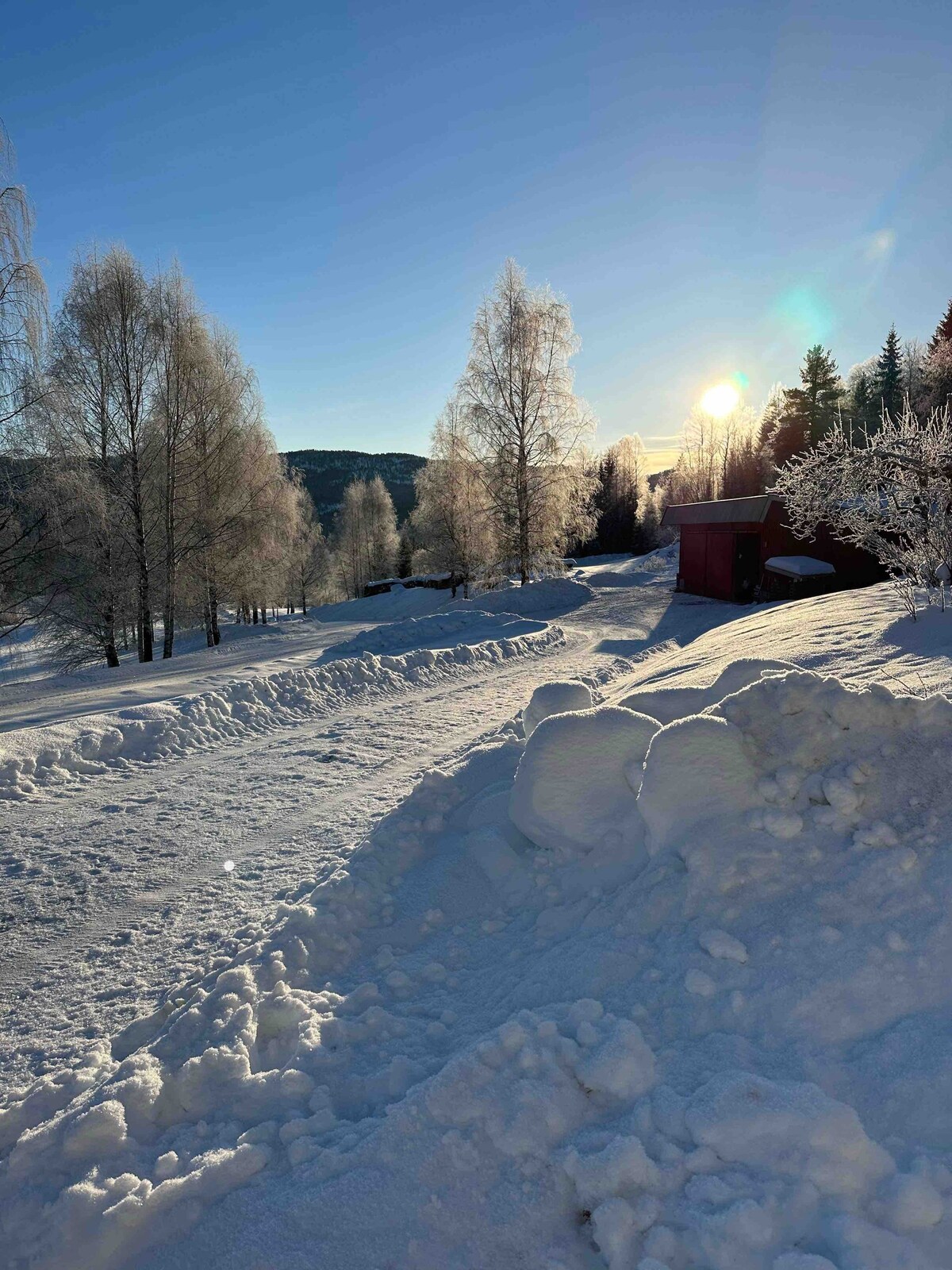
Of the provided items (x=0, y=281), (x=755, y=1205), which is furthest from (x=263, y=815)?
(x=0, y=281)

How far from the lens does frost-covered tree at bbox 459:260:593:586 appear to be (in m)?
20.7

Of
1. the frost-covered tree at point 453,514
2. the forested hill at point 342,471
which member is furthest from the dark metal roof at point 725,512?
the forested hill at point 342,471

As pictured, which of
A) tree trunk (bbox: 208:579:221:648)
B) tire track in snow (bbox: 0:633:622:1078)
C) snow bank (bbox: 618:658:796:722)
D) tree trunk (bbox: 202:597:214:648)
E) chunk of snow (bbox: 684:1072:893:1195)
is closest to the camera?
chunk of snow (bbox: 684:1072:893:1195)

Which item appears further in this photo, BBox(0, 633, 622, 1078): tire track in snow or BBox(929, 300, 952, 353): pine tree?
BBox(929, 300, 952, 353): pine tree

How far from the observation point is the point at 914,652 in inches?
203

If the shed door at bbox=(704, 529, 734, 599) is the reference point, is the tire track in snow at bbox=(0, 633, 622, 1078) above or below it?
below

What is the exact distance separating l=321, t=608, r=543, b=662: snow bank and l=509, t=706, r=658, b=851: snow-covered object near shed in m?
7.22

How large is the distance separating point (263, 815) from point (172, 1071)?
2.60 meters

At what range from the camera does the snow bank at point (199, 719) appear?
5849mm

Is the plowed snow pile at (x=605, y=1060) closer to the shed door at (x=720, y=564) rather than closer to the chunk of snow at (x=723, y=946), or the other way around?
the chunk of snow at (x=723, y=946)

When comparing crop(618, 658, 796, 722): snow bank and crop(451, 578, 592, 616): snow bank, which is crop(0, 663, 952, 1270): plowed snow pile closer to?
crop(618, 658, 796, 722): snow bank

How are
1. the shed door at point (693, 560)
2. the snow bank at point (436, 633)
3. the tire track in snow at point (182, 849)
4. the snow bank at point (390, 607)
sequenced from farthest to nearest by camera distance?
the snow bank at point (390, 607) → the shed door at point (693, 560) → the snow bank at point (436, 633) → the tire track in snow at point (182, 849)

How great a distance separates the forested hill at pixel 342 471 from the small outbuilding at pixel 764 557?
93.7 m

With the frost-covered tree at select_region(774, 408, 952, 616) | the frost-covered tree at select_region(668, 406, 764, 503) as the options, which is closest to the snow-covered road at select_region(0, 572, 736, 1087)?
the frost-covered tree at select_region(774, 408, 952, 616)
